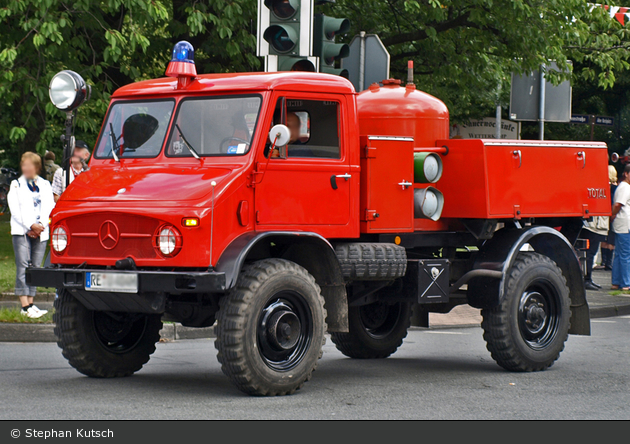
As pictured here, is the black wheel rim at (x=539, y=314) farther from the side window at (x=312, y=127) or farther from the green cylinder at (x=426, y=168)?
the side window at (x=312, y=127)

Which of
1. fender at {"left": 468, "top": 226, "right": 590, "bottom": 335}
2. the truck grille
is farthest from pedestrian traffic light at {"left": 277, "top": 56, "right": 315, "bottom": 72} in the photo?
the truck grille

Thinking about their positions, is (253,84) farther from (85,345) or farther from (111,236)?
(85,345)

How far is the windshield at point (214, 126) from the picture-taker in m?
7.43

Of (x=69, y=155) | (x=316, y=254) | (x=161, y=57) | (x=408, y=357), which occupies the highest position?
(x=161, y=57)

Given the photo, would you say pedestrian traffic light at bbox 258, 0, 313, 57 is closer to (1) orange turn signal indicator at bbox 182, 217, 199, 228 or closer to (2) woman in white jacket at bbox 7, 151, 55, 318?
(2) woman in white jacket at bbox 7, 151, 55, 318

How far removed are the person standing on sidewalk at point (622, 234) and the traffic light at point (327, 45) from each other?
23.1ft

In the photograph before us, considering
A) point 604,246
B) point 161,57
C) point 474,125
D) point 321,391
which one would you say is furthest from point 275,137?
point 474,125

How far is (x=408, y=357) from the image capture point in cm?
981

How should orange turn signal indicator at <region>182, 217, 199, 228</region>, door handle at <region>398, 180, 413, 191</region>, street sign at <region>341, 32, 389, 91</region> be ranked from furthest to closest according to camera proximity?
street sign at <region>341, 32, 389, 91</region> < door handle at <region>398, 180, 413, 191</region> < orange turn signal indicator at <region>182, 217, 199, 228</region>

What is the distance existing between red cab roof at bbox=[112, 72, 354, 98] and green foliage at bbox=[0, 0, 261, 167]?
6.10 meters

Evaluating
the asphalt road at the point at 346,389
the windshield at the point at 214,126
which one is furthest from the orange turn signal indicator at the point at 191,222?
the asphalt road at the point at 346,389

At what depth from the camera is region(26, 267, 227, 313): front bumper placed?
6688mm
